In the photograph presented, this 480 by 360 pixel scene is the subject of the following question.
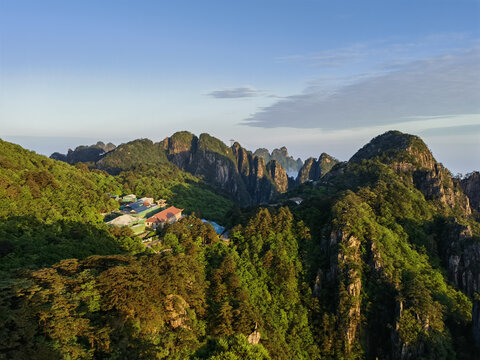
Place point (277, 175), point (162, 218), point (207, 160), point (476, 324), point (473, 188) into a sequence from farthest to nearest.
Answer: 1. point (277, 175)
2. point (207, 160)
3. point (473, 188)
4. point (162, 218)
5. point (476, 324)

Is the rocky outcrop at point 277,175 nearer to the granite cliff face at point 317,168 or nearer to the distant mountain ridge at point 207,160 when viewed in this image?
the distant mountain ridge at point 207,160

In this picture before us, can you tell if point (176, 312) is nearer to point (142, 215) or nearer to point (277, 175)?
point (142, 215)

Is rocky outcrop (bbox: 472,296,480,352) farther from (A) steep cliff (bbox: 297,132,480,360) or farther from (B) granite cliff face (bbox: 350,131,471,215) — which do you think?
(B) granite cliff face (bbox: 350,131,471,215)

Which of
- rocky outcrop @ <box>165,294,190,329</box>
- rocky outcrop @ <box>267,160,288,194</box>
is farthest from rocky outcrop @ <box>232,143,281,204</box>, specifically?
rocky outcrop @ <box>165,294,190,329</box>

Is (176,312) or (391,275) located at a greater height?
(176,312)

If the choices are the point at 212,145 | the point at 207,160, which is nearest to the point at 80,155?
the point at 207,160

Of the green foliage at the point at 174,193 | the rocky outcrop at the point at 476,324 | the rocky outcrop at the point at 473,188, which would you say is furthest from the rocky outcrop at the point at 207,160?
the rocky outcrop at the point at 476,324
